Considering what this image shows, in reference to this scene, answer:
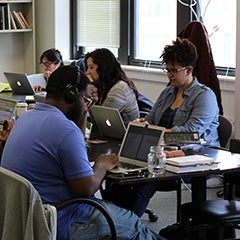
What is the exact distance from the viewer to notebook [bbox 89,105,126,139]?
3.49 metres

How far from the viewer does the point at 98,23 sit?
21.8ft

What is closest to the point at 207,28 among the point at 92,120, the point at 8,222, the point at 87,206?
the point at 92,120

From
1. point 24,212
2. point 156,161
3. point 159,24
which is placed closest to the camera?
point 24,212

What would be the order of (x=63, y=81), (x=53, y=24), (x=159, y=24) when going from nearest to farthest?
1. (x=63, y=81)
2. (x=159, y=24)
3. (x=53, y=24)

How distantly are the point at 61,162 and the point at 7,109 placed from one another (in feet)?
4.35

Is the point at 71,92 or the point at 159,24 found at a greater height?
the point at 159,24

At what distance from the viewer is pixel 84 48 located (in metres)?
7.05

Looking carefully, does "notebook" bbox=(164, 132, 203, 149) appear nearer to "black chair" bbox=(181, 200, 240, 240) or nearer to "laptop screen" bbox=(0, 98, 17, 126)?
"black chair" bbox=(181, 200, 240, 240)

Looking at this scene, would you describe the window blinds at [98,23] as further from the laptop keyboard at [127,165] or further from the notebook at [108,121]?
the laptop keyboard at [127,165]

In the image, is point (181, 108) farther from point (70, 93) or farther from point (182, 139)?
point (70, 93)

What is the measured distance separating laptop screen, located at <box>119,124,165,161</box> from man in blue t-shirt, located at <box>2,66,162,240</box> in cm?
33

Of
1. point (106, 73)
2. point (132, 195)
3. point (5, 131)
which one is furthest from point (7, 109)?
point (132, 195)

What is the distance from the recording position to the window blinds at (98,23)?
6.43 meters

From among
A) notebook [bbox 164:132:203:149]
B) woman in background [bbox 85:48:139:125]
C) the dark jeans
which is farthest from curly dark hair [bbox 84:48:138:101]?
notebook [bbox 164:132:203:149]
